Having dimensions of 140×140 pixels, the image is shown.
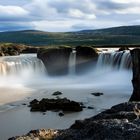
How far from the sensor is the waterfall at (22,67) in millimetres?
59453

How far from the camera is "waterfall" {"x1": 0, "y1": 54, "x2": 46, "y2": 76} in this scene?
59453 mm

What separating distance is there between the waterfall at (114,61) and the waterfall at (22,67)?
856 centimetres

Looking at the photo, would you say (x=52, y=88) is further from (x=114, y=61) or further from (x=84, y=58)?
(x=84, y=58)

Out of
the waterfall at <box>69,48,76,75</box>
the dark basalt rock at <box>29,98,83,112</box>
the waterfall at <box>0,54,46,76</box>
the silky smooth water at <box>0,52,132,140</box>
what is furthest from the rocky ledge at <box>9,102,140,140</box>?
the waterfall at <box>69,48,76,75</box>

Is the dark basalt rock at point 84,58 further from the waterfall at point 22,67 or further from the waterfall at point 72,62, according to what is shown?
the waterfall at point 22,67

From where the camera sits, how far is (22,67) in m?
61.8

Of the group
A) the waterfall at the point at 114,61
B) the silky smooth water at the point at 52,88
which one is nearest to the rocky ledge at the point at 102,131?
the silky smooth water at the point at 52,88

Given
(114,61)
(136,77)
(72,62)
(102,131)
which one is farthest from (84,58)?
(102,131)

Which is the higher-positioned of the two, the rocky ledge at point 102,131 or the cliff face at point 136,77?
the rocky ledge at point 102,131

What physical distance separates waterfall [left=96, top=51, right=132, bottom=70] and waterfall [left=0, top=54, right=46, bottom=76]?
856cm

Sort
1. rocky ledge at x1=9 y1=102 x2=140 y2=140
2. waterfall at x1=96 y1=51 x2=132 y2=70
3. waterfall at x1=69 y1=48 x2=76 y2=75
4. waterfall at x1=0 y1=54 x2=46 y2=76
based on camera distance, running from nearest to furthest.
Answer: rocky ledge at x1=9 y1=102 x2=140 y2=140, waterfall at x1=96 y1=51 x2=132 y2=70, waterfall at x1=0 y1=54 x2=46 y2=76, waterfall at x1=69 y1=48 x2=76 y2=75

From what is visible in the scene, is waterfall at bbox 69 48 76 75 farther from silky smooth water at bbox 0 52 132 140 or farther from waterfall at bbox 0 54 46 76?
waterfall at bbox 0 54 46 76

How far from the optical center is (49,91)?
155ft

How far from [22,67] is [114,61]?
13024 millimetres
